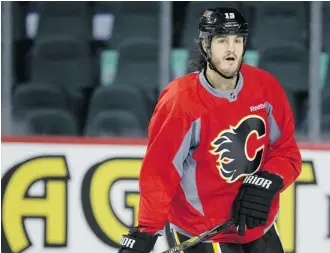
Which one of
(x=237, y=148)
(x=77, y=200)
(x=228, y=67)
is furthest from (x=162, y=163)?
(x=77, y=200)

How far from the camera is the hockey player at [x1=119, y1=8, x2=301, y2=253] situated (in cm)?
311

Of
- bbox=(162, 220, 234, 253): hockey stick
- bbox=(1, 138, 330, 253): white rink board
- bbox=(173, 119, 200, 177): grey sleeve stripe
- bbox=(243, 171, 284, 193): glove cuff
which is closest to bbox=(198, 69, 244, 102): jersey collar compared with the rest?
bbox=(173, 119, 200, 177): grey sleeve stripe

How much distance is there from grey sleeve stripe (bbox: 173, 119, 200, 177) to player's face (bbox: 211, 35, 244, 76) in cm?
17

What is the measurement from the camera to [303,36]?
461 centimetres

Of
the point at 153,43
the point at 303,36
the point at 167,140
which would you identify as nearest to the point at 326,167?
the point at 303,36

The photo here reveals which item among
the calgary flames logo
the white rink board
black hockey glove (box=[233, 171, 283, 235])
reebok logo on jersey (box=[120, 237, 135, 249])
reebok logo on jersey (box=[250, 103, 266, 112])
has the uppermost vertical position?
reebok logo on jersey (box=[250, 103, 266, 112])

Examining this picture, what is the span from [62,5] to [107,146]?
25.3 inches

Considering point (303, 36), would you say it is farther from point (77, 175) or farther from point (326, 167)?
point (77, 175)

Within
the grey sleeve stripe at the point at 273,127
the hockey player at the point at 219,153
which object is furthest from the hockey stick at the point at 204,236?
the grey sleeve stripe at the point at 273,127

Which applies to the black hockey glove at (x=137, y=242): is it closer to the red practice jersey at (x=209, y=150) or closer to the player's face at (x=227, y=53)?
the red practice jersey at (x=209, y=150)

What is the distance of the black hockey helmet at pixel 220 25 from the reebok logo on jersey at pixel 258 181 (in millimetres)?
306

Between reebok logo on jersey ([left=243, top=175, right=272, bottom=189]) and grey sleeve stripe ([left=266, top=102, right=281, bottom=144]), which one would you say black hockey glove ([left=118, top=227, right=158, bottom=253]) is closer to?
reebok logo on jersey ([left=243, top=175, right=272, bottom=189])

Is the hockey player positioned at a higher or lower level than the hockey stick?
higher

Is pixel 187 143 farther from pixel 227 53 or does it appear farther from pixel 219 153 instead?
pixel 227 53
